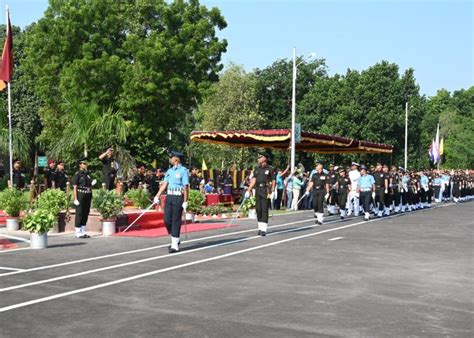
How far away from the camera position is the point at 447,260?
12.2 m

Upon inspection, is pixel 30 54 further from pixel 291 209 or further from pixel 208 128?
pixel 291 209

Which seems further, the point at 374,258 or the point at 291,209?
the point at 291,209

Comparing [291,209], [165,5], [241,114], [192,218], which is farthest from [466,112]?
[192,218]

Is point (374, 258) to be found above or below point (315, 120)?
below

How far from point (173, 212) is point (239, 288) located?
4.21 metres

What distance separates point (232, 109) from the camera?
59438mm

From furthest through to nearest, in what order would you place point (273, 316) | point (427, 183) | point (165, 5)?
point (165, 5) → point (427, 183) → point (273, 316)

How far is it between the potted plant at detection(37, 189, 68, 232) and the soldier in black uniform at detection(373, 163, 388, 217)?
11.9m

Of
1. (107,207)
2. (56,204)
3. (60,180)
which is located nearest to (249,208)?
(60,180)

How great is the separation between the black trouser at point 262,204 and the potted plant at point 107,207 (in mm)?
3552

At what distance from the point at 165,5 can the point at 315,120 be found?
24.6m

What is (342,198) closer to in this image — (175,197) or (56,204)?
(56,204)

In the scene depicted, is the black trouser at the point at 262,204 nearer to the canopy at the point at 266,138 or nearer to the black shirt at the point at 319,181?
the black shirt at the point at 319,181

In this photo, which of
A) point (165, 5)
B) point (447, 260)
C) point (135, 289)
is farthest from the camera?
point (165, 5)
